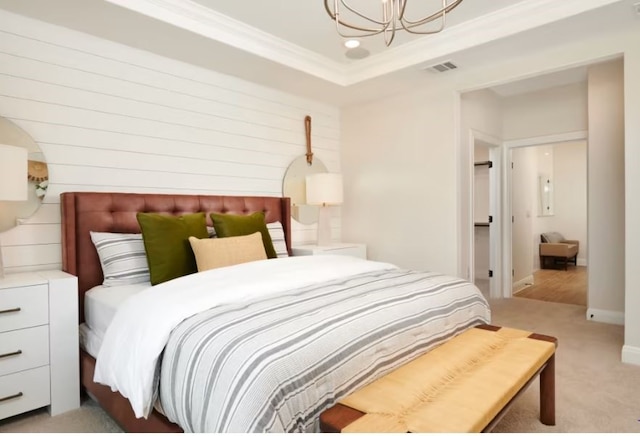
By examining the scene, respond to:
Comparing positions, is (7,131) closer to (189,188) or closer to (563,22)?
(189,188)

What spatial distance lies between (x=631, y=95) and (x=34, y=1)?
13.1 ft

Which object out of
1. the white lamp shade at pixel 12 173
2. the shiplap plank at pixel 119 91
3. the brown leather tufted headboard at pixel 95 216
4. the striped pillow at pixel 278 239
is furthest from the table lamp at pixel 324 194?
the white lamp shade at pixel 12 173

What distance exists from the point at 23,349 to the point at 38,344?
0.22 ft

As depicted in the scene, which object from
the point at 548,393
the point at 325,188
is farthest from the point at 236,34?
the point at 548,393

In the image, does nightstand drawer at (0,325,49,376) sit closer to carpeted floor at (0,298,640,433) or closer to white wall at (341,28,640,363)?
carpeted floor at (0,298,640,433)

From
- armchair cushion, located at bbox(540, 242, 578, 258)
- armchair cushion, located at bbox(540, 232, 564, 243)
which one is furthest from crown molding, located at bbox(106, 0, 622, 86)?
Answer: armchair cushion, located at bbox(540, 232, 564, 243)

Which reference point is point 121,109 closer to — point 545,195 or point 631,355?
point 631,355

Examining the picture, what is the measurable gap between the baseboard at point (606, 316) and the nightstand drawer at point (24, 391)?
15.4ft

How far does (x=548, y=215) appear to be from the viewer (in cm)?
823

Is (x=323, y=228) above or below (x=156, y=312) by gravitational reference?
above

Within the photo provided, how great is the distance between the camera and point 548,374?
2047mm

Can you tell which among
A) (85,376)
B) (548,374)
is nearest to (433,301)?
(548,374)

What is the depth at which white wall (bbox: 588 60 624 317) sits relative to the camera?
3895 millimetres

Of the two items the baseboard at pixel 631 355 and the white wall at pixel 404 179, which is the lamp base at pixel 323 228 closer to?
the white wall at pixel 404 179
